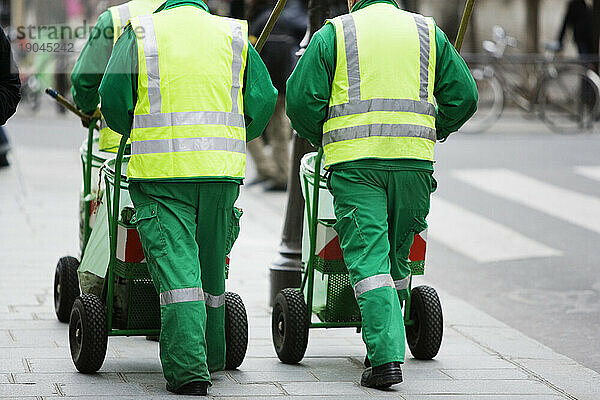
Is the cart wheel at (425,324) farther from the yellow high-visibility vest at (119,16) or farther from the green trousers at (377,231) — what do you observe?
the yellow high-visibility vest at (119,16)

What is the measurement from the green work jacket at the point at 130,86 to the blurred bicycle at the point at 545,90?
40.6 ft

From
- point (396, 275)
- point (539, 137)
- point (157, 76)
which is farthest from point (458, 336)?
point (539, 137)

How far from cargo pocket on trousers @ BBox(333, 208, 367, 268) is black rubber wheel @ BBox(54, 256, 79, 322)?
1.77 metres

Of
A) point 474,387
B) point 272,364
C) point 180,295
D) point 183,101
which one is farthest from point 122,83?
point 474,387

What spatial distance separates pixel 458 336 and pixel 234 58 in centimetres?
224

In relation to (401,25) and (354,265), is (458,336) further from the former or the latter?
(401,25)

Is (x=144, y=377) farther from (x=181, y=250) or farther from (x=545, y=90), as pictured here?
(x=545, y=90)

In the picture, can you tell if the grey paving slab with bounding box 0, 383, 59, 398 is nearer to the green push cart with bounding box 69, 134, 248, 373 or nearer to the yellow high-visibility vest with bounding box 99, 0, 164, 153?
the green push cart with bounding box 69, 134, 248, 373

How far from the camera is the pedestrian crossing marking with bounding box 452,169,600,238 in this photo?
10773 mm

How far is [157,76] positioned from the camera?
5012 mm

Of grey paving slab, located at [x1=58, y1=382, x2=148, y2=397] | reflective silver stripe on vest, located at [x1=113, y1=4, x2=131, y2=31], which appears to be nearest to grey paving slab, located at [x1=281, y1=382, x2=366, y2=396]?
grey paving slab, located at [x1=58, y1=382, x2=148, y2=397]

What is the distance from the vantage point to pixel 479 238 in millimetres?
9930

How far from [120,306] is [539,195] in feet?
23.5

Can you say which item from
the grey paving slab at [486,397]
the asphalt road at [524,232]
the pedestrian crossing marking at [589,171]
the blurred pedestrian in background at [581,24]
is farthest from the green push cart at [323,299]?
the blurred pedestrian in background at [581,24]
